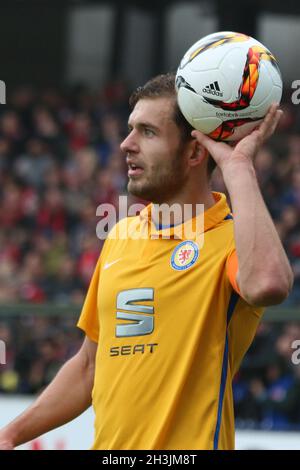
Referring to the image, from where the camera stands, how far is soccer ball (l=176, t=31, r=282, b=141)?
3.76m

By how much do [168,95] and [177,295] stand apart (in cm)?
78

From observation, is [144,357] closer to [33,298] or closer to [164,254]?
[164,254]

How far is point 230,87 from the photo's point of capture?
12.4 ft

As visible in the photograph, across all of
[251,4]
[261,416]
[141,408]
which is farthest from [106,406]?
[251,4]

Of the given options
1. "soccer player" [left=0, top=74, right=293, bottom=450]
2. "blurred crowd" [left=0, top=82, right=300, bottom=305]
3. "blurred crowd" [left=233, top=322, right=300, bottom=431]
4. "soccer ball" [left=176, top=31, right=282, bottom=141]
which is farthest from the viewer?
"blurred crowd" [left=0, top=82, right=300, bottom=305]

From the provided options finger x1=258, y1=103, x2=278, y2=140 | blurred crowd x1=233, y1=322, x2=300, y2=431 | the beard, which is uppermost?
finger x1=258, y1=103, x2=278, y2=140

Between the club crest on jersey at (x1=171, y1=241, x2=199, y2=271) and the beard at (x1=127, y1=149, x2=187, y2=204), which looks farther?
the beard at (x1=127, y1=149, x2=187, y2=204)

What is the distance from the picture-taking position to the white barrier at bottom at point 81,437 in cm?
764

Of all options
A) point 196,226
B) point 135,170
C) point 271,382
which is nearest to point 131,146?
point 135,170

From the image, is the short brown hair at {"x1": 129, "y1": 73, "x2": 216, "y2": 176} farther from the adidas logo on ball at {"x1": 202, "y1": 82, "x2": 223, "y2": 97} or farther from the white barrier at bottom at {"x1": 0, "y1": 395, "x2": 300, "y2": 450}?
the white barrier at bottom at {"x1": 0, "y1": 395, "x2": 300, "y2": 450}
